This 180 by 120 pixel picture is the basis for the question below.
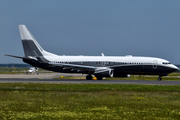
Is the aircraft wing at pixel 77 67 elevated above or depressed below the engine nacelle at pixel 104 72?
above

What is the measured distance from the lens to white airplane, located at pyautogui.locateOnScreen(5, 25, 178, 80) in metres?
50.2

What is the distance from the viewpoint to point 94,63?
52.4 meters

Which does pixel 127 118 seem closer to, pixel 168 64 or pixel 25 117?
pixel 25 117

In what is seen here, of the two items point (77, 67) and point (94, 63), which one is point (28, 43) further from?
point (94, 63)

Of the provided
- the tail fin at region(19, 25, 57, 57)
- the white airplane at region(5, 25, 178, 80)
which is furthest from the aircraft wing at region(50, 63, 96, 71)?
the tail fin at region(19, 25, 57, 57)

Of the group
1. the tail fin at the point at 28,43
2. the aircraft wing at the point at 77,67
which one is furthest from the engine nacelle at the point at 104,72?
the tail fin at the point at 28,43

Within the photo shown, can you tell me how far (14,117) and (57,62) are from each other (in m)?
39.1

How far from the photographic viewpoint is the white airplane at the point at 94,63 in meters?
50.2

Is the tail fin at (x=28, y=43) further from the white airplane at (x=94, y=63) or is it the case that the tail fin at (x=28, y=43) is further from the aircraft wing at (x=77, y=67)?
the aircraft wing at (x=77, y=67)

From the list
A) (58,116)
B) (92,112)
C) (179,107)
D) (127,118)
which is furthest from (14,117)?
(179,107)

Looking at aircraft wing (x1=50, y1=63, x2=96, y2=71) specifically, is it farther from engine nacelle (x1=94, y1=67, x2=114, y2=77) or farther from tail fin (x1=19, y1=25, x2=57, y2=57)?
→ tail fin (x1=19, y1=25, x2=57, y2=57)

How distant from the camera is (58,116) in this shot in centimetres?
1454

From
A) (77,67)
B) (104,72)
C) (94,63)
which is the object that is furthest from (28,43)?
(104,72)

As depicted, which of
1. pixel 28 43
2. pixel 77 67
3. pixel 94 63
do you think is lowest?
pixel 77 67
